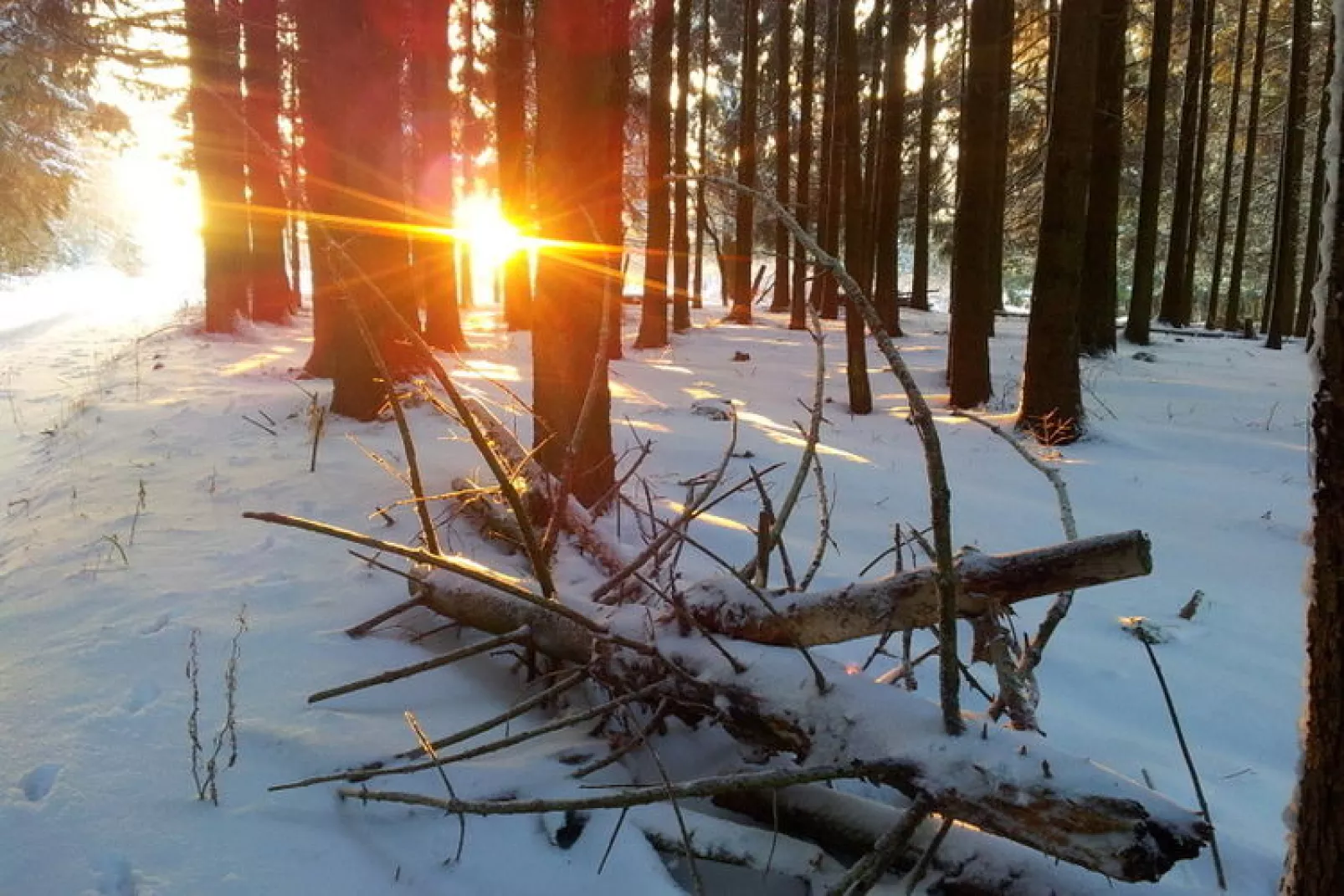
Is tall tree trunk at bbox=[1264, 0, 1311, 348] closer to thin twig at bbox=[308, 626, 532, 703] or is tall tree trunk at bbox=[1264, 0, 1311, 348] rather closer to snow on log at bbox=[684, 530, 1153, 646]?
snow on log at bbox=[684, 530, 1153, 646]

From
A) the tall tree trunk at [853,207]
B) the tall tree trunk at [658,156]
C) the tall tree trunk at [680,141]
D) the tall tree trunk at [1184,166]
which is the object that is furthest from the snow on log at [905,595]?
the tall tree trunk at [1184,166]

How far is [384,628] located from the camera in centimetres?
323

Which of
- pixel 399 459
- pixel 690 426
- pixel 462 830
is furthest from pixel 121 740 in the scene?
pixel 690 426

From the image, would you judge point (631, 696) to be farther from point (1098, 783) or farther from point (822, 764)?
point (1098, 783)

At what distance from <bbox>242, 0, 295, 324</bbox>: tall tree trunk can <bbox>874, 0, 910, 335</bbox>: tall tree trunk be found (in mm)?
8596

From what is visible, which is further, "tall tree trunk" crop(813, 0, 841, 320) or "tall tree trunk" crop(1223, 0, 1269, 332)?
"tall tree trunk" crop(1223, 0, 1269, 332)

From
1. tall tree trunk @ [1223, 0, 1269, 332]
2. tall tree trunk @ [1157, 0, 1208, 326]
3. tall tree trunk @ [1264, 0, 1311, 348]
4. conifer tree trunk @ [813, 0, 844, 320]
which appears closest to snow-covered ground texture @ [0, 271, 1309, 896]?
tall tree trunk @ [1264, 0, 1311, 348]

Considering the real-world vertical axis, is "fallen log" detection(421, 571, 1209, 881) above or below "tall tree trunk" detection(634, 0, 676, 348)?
below

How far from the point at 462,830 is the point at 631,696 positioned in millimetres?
536

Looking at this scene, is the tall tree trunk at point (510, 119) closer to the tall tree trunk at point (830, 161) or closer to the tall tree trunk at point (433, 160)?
the tall tree trunk at point (433, 160)

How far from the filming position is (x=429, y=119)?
16.1 meters

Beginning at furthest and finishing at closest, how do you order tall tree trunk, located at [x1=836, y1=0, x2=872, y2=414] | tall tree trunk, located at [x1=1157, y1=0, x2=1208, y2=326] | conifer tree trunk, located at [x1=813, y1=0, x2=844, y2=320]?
tall tree trunk, located at [x1=1157, y1=0, x2=1208, y2=326] < conifer tree trunk, located at [x1=813, y1=0, x2=844, y2=320] < tall tree trunk, located at [x1=836, y1=0, x2=872, y2=414]

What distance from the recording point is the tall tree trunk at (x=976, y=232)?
881 cm

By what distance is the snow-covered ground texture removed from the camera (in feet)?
6.54
